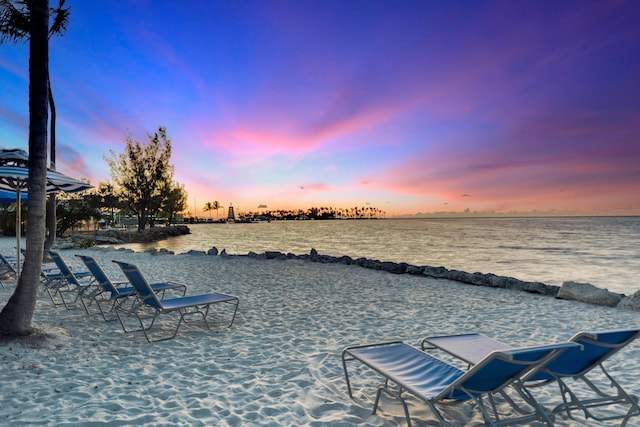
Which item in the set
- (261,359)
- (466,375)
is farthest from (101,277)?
(466,375)

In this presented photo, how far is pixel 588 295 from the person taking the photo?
300 inches

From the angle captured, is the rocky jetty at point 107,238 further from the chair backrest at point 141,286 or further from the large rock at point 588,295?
the large rock at point 588,295

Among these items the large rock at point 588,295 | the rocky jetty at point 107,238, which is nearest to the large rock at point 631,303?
the large rock at point 588,295

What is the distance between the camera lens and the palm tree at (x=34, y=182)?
421cm

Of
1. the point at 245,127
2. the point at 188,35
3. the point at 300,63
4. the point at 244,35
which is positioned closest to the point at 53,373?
the point at 188,35

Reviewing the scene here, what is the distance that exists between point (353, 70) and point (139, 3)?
7.15 metres

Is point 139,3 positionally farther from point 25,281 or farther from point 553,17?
point 553,17

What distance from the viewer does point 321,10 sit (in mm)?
11602

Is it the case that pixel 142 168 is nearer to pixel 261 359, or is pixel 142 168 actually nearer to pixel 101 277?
pixel 101 277

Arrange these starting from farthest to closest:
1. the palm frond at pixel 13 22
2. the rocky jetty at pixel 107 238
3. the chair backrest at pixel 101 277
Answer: the rocky jetty at pixel 107 238 → the chair backrest at pixel 101 277 → the palm frond at pixel 13 22

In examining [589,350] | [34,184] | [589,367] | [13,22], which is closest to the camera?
[589,350]

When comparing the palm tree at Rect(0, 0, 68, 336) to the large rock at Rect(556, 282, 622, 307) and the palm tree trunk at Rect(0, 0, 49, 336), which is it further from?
the large rock at Rect(556, 282, 622, 307)

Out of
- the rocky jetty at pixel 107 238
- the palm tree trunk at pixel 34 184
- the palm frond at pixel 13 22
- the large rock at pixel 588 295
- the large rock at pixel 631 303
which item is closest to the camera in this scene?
the palm tree trunk at pixel 34 184

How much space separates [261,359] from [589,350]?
2890 millimetres
